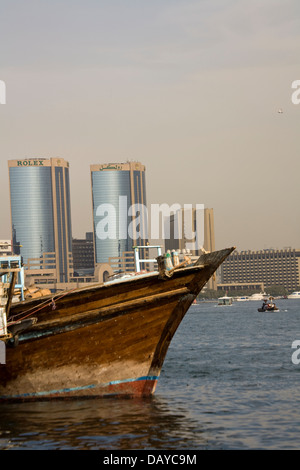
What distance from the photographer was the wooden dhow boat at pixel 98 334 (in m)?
21.9

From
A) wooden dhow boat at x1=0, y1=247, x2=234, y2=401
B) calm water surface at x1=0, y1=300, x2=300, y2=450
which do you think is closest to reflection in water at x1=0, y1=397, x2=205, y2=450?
calm water surface at x1=0, y1=300, x2=300, y2=450

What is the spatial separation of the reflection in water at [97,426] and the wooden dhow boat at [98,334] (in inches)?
22.0

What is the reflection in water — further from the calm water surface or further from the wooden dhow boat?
the wooden dhow boat

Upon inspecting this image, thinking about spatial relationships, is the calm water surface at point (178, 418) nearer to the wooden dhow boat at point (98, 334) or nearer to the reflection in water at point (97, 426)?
the reflection in water at point (97, 426)

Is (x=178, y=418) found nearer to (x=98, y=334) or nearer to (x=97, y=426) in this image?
(x=97, y=426)

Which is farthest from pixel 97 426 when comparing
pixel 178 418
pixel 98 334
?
pixel 98 334

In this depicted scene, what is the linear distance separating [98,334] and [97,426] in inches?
144

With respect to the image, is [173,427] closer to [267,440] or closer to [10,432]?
[267,440]

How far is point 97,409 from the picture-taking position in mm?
21156

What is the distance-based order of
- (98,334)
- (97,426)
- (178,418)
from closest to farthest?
(97,426)
(178,418)
(98,334)

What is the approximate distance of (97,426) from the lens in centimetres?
1897

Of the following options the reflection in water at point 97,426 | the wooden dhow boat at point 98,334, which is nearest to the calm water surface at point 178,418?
the reflection in water at point 97,426

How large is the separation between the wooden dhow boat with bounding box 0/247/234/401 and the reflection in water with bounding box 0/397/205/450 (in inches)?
22.0
